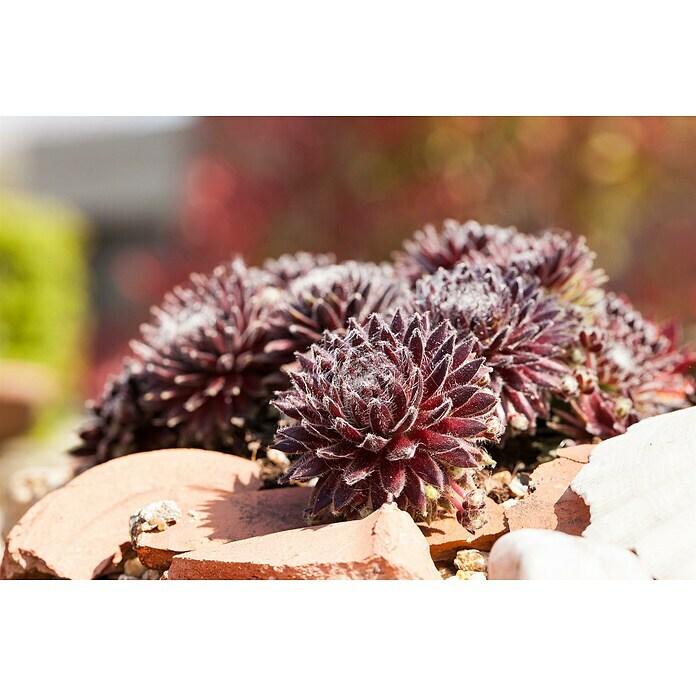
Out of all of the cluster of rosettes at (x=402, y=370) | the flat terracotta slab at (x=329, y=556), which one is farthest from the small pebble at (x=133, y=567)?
the cluster of rosettes at (x=402, y=370)

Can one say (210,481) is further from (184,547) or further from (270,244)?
(270,244)

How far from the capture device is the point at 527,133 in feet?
15.6

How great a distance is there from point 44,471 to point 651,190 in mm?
3921

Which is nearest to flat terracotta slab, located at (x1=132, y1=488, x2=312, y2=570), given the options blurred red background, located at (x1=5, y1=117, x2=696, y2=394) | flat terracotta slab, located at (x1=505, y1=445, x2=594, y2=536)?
flat terracotta slab, located at (x1=505, y1=445, x2=594, y2=536)

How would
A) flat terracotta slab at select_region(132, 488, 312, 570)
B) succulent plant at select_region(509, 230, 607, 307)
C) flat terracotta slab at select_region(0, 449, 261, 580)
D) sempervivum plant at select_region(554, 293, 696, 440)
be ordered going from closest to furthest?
flat terracotta slab at select_region(132, 488, 312, 570), flat terracotta slab at select_region(0, 449, 261, 580), sempervivum plant at select_region(554, 293, 696, 440), succulent plant at select_region(509, 230, 607, 307)

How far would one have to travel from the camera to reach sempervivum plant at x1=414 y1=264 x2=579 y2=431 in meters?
1.41

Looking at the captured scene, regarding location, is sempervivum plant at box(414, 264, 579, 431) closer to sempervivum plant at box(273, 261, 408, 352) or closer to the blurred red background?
sempervivum plant at box(273, 261, 408, 352)

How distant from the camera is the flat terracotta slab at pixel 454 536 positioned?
1273mm

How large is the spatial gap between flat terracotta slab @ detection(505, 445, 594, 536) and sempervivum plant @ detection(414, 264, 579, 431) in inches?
4.0

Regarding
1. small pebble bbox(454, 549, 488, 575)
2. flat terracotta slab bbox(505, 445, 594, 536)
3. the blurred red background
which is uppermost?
the blurred red background

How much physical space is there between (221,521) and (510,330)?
0.59 metres

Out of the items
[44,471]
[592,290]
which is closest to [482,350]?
[592,290]

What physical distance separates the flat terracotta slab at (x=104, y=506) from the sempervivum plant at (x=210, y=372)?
0.50 feet

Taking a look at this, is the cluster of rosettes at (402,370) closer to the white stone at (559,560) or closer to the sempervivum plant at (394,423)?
the sempervivum plant at (394,423)
